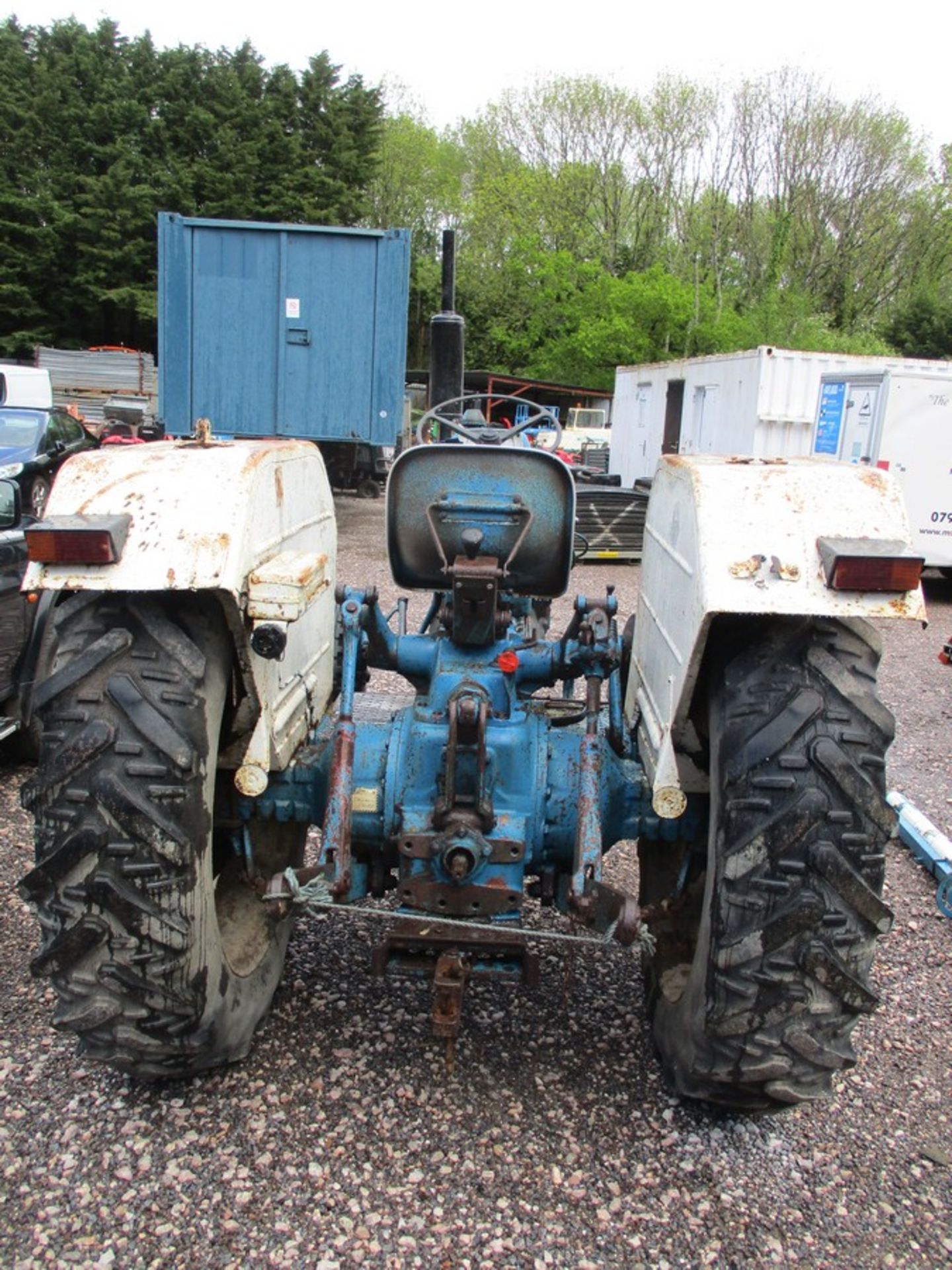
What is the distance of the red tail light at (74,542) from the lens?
2201mm

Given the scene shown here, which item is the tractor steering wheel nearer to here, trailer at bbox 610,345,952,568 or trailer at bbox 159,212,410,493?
trailer at bbox 610,345,952,568

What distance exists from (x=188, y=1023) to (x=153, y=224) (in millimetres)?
32051

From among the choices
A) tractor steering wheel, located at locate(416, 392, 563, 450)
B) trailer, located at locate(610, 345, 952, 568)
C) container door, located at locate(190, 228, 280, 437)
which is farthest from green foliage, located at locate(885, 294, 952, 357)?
tractor steering wheel, located at locate(416, 392, 563, 450)

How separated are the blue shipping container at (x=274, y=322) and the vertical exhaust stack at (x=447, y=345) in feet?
26.6

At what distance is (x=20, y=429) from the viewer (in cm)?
949

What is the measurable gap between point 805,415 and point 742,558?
12381mm

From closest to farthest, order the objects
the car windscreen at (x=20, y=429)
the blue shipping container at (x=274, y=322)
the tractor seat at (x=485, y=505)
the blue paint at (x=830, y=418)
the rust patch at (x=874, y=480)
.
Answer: the rust patch at (x=874, y=480)
the tractor seat at (x=485, y=505)
the car windscreen at (x=20, y=429)
the blue paint at (x=830, y=418)
the blue shipping container at (x=274, y=322)

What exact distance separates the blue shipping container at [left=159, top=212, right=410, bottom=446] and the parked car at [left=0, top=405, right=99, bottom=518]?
242cm

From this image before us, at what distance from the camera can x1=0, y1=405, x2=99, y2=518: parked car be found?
896 centimetres

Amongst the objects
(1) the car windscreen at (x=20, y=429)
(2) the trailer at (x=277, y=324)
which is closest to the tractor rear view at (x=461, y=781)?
(1) the car windscreen at (x=20, y=429)

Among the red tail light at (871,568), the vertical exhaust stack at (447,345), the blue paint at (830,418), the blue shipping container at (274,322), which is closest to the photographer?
the red tail light at (871,568)

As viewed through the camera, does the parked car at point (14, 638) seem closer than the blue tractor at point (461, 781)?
No

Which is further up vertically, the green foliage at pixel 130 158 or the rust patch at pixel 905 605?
the green foliage at pixel 130 158

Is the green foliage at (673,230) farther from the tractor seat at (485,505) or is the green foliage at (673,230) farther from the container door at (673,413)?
the tractor seat at (485,505)
